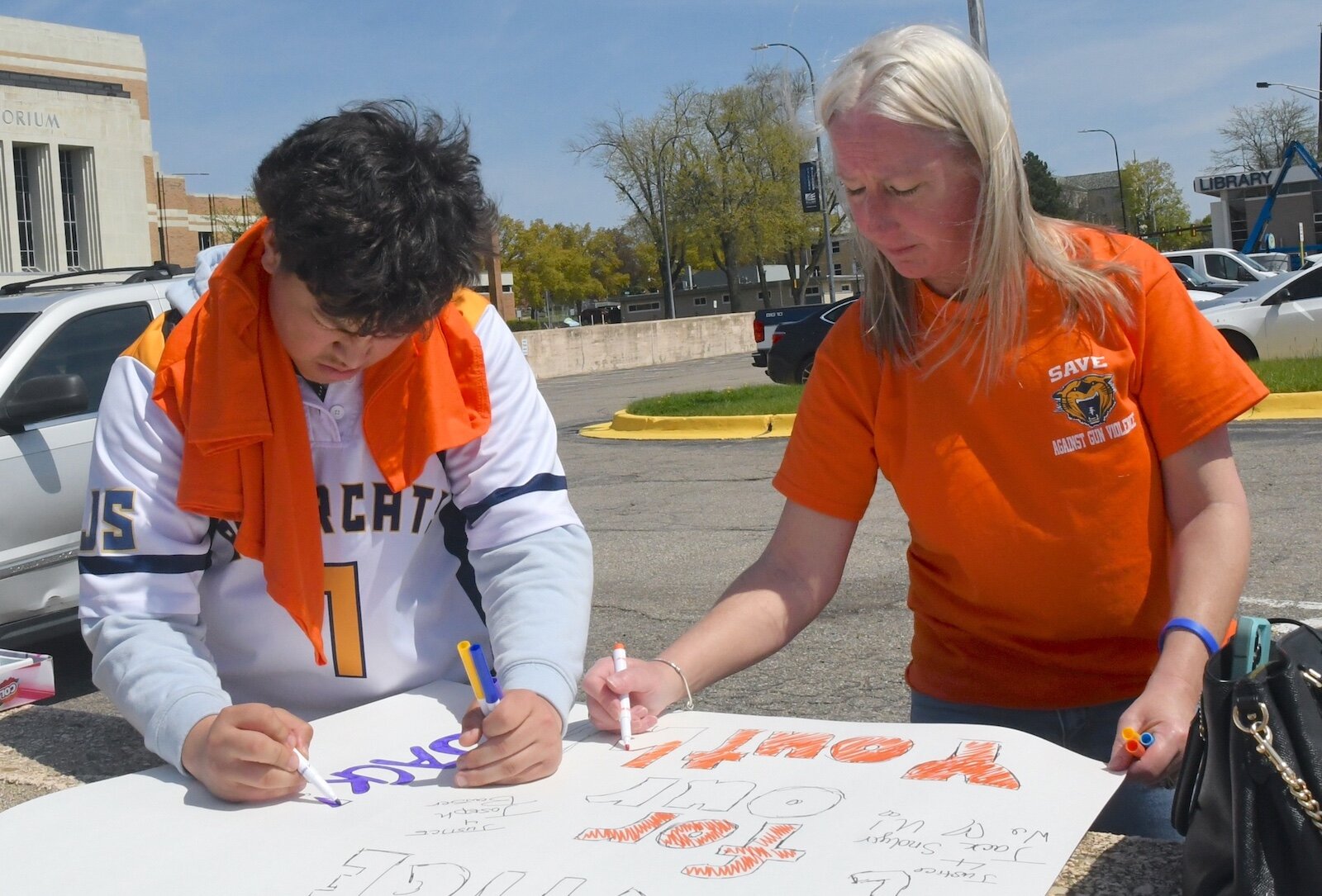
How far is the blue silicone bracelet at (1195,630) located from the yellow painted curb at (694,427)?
11286mm

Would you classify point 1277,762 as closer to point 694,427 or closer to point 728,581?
point 728,581

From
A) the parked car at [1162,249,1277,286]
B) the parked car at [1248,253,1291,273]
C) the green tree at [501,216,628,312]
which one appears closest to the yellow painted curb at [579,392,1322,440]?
the parked car at [1162,249,1277,286]

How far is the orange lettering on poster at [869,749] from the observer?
1.66 metres

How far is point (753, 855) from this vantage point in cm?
139

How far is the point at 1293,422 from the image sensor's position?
1095 centimetres

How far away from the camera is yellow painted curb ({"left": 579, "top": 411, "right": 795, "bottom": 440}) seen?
13648mm

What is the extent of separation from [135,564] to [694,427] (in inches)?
505

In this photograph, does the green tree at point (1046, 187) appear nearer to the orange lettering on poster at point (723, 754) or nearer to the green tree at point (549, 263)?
the green tree at point (549, 263)

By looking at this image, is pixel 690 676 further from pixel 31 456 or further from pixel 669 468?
pixel 669 468

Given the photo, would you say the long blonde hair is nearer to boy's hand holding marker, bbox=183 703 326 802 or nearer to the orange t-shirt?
the orange t-shirt

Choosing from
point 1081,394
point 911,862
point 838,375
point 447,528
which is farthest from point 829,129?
point 911,862

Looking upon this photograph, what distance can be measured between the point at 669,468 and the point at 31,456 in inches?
259

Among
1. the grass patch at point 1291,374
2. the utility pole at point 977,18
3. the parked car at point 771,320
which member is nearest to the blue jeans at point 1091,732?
the grass patch at point 1291,374

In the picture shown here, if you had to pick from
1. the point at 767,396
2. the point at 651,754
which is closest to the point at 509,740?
the point at 651,754
